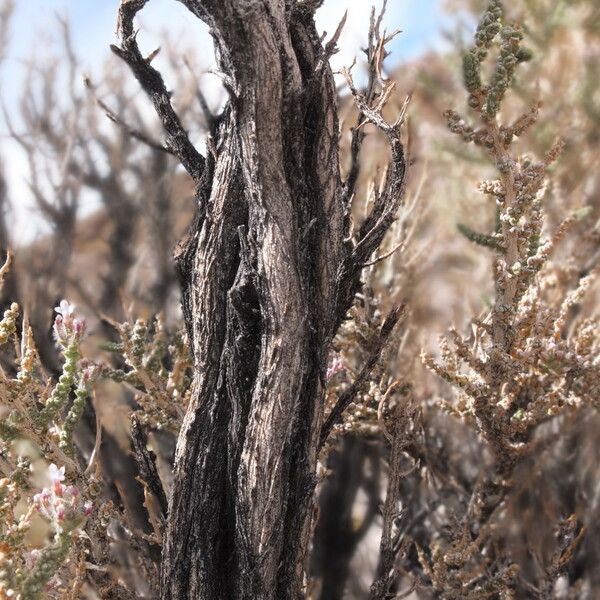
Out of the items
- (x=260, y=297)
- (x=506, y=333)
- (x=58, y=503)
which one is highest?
(x=506, y=333)

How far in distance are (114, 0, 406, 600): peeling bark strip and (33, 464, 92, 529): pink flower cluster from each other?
0.30 meters

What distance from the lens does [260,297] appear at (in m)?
1.73

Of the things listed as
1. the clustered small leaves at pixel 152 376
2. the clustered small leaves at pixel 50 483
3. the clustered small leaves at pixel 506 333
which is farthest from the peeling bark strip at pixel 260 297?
the clustered small leaves at pixel 152 376

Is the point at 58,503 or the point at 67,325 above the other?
the point at 67,325

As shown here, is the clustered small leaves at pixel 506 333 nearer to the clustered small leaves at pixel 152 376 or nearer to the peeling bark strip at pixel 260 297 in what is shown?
the peeling bark strip at pixel 260 297

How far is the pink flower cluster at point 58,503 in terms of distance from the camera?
1645mm

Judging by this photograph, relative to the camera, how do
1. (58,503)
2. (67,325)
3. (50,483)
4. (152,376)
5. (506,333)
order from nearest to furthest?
(58,503) → (50,483) → (67,325) → (506,333) → (152,376)

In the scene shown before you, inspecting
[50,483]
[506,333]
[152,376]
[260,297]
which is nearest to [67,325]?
[50,483]

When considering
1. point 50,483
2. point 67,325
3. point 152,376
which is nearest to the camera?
point 50,483

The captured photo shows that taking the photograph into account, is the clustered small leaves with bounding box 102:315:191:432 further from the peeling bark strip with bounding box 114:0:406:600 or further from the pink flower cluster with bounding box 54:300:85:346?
the peeling bark strip with bounding box 114:0:406:600

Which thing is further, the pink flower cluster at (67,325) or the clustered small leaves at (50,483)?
the pink flower cluster at (67,325)

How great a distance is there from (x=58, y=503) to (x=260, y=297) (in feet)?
2.23

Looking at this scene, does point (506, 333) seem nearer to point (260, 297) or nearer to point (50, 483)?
point (260, 297)

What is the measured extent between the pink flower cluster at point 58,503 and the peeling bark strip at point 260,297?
295 millimetres
